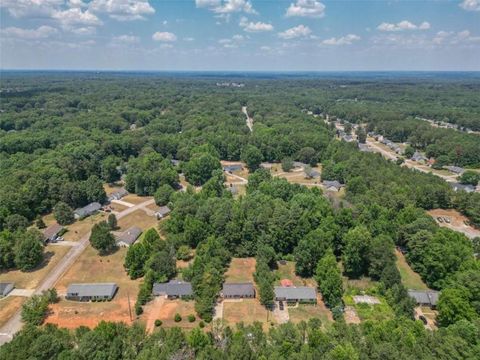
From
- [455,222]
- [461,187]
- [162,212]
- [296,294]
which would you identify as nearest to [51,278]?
[162,212]

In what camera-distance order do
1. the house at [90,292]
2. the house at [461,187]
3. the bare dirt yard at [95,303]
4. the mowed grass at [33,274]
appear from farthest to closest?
the house at [461,187]
the mowed grass at [33,274]
the house at [90,292]
the bare dirt yard at [95,303]

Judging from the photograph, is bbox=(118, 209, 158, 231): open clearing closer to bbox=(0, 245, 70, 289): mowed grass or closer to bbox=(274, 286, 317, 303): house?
bbox=(0, 245, 70, 289): mowed grass

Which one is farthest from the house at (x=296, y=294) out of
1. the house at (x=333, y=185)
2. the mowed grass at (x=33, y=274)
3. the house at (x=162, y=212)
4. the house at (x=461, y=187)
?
the house at (x=461, y=187)

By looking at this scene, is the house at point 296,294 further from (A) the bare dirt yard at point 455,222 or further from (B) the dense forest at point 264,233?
(A) the bare dirt yard at point 455,222

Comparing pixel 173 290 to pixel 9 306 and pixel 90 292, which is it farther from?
pixel 9 306

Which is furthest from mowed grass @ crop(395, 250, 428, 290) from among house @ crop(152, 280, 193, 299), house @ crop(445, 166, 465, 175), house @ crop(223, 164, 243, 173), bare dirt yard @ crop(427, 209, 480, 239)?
house @ crop(445, 166, 465, 175)

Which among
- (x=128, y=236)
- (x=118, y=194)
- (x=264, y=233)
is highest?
(x=264, y=233)

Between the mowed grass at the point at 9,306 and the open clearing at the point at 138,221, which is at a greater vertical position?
the open clearing at the point at 138,221
